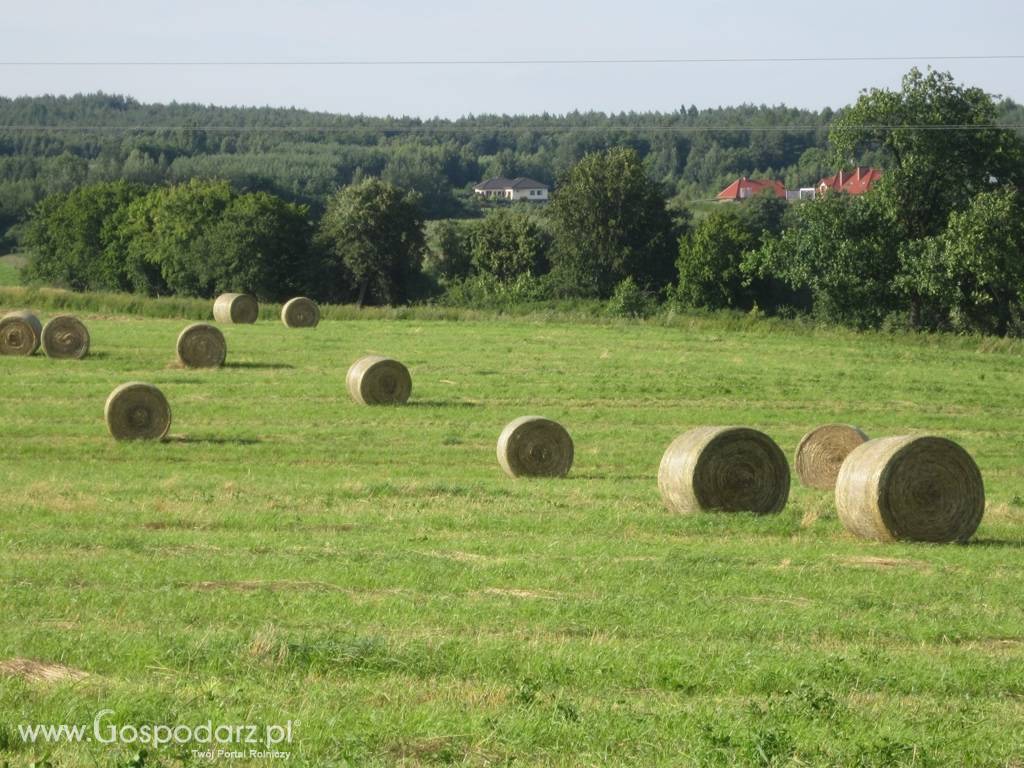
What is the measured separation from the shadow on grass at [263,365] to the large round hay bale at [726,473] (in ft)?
72.5

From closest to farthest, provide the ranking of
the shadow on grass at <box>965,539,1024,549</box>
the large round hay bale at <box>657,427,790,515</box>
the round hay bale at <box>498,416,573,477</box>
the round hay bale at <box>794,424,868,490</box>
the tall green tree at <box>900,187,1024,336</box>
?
the shadow on grass at <box>965,539,1024,549</box>
the large round hay bale at <box>657,427,790,515</box>
the round hay bale at <box>794,424,868,490</box>
the round hay bale at <box>498,416,573,477</box>
the tall green tree at <box>900,187,1024,336</box>

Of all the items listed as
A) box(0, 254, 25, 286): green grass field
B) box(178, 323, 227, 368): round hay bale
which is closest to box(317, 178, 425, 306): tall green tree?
box(0, 254, 25, 286): green grass field

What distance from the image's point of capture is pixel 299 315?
188ft

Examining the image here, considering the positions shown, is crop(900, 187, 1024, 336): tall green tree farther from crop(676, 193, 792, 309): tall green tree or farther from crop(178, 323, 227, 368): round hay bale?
crop(178, 323, 227, 368): round hay bale

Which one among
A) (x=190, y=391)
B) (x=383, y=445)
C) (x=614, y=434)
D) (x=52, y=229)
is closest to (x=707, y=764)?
(x=383, y=445)

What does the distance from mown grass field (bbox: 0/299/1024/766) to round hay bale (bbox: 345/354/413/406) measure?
351 centimetres

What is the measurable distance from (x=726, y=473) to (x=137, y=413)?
12.7m

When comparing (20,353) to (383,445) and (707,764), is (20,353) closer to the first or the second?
(383,445)

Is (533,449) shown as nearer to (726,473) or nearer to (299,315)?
(726,473)

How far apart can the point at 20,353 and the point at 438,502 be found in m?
26.1

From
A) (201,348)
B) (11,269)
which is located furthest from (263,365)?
(11,269)

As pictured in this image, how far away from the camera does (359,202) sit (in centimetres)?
9538

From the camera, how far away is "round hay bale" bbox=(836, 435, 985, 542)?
16891 mm

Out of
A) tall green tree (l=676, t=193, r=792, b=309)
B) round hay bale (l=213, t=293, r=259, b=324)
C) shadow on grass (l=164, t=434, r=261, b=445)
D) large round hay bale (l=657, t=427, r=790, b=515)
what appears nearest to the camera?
large round hay bale (l=657, t=427, r=790, b=515)
